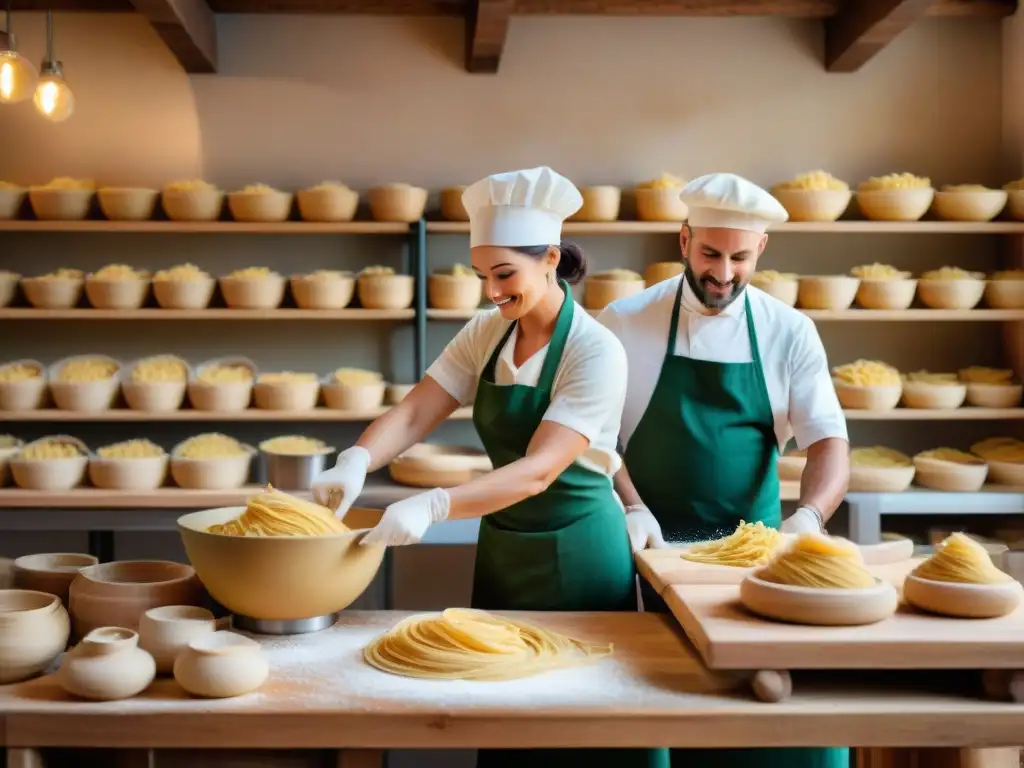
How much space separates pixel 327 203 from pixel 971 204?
9.04ft

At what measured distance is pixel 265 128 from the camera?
4.88 m

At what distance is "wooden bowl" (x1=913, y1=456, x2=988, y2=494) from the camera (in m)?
4.35

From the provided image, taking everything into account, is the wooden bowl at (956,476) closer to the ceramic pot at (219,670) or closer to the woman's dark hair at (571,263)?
the woman's dark hair at (571,263)

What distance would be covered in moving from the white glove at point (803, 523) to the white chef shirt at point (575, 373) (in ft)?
1.48

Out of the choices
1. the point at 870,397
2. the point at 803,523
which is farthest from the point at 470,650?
the point at 870,397

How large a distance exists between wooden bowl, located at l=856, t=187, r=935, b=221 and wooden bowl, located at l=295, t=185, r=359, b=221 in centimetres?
222

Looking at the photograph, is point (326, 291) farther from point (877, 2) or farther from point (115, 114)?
point (877, 2)

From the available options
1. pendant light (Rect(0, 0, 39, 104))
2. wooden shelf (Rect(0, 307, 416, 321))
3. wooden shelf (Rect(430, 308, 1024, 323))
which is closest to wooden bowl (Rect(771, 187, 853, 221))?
wooden shelf (Rect(430, 308, 1024, 323))

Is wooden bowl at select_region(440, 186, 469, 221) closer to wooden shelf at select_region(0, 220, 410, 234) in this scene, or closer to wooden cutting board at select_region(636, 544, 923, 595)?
wooden shelf at select_region(0, 220, 410, 234)

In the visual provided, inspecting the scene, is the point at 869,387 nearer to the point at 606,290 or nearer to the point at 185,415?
the point at 606,290

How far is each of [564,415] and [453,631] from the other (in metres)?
0.54

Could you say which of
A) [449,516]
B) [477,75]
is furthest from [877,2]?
[449,516]

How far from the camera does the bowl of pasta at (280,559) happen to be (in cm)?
190

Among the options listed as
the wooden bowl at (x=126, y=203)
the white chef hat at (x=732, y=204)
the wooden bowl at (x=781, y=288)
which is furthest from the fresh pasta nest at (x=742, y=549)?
the wooden bowl at (x=126, y=203)
